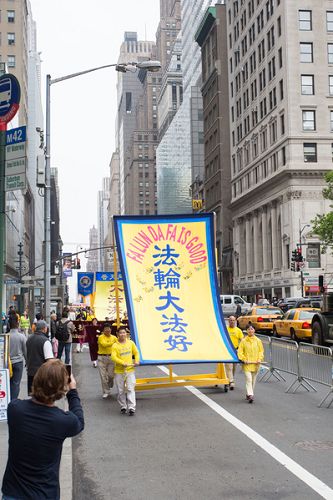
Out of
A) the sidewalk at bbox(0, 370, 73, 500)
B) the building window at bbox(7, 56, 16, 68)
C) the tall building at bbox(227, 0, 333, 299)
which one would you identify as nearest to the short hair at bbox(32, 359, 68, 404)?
the sidewalk at bbox(0, 370, 73, 500)

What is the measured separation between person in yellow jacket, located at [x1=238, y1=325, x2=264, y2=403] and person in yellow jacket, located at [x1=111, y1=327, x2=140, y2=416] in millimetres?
2258

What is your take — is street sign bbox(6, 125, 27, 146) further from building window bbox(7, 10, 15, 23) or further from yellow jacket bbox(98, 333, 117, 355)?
building window bbox(7, 10, 15, 23)

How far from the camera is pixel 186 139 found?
144 meters

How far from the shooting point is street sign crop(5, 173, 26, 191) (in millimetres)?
8273

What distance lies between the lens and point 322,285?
24266 mm

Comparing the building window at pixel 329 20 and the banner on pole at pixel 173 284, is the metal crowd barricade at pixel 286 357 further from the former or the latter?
the building window at pixel 329 20

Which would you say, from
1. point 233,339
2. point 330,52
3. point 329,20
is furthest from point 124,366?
point 329,20

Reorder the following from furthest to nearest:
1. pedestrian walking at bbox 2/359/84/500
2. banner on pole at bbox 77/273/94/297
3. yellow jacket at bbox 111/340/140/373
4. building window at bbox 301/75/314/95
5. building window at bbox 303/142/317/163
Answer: building window at bbox 301/75/314/95
building window at bbox 303/142/317/163
banner on pole at bbox 77/273/94/297
yellow jacket at bbox 111/340/140/373
pedestrian walking at bbox 2/359/84/500

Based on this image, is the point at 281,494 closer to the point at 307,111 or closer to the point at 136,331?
the point at 136,331

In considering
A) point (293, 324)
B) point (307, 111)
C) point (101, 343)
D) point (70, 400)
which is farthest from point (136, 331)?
point (307, 111)

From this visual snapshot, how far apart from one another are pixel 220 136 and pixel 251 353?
288 ft

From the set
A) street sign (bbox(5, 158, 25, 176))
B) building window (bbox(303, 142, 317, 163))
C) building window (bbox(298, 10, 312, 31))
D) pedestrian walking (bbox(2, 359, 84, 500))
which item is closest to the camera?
pedestrian walking (bbox(2, 359, 84, 500))

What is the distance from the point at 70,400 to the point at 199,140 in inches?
4995

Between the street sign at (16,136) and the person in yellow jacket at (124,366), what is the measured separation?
194 inches
